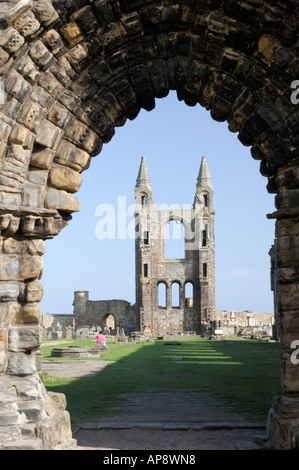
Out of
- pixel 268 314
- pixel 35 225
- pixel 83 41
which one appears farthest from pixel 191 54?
pixel 268 314

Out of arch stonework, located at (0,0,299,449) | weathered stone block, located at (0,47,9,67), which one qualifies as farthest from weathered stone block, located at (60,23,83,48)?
weathered stone block, located at (0,47,9,67)

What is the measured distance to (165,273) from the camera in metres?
54.6

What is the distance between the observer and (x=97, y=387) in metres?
11.1

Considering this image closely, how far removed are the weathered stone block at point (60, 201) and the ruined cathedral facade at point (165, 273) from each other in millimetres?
46174

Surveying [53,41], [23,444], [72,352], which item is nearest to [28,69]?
[53,41]

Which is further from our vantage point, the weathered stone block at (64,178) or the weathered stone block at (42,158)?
the weathered stone block at (64,178)

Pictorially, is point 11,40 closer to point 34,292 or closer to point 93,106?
point 93,106

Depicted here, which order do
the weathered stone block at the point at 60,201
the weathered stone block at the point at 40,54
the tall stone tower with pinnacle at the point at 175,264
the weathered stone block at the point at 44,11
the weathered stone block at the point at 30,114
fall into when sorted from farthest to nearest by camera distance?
1. the tall stone tower with pinnacle at the point at 175,264
2. the weathered stone block at the point at 60,201
3. the weathered stone block at the point at 30,114
4. the weathered stone block at the point at 40,54
5. the weathered stone block at the point at 44,11

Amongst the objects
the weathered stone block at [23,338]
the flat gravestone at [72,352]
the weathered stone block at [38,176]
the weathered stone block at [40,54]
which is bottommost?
the flat gravestone at [72,352]

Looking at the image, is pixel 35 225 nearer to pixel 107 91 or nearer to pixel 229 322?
pixel 107 91

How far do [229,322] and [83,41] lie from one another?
53.3m

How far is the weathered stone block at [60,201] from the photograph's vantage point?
254 inches

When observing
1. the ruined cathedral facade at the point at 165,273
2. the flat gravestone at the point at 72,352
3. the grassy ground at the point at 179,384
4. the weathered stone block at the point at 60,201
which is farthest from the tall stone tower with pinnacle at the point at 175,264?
the weathered stone block at the point at 60,201

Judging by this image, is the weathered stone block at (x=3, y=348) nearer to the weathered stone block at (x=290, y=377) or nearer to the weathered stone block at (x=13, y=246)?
the weathered stone block at (x=13, y=246)
